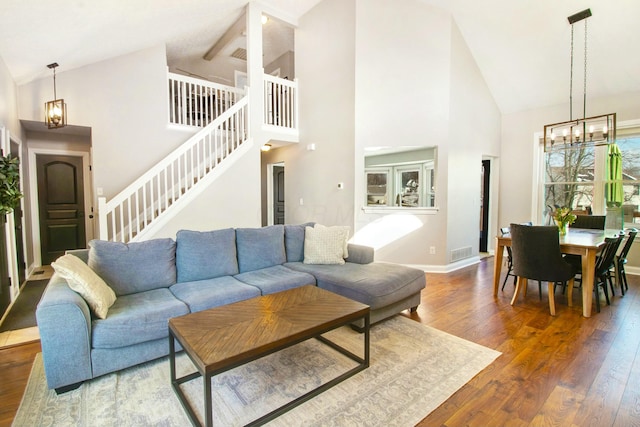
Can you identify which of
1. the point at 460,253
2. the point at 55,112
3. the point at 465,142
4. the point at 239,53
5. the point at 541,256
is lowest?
A: the point at 460,253

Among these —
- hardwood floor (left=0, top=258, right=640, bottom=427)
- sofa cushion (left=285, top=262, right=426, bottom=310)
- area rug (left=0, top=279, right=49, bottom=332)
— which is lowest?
hardwood floor (left=0, top=258, right=640, bottom=427)

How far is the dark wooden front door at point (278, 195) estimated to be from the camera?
742 centimetres

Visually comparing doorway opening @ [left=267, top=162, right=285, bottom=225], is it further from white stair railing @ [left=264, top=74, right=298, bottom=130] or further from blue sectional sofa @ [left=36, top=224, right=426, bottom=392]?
blue sectional sofa @ [left=36, top=224, right=426, bottom=392]

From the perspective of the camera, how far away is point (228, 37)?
6023 mm

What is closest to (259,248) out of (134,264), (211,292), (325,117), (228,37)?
(211,292)

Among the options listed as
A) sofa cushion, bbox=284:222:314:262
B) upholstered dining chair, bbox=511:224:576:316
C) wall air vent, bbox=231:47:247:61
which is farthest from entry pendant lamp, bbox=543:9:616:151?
wall air vent, bbox=231:47:247:61

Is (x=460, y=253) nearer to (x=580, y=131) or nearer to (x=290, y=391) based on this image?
(x=580, y=131)

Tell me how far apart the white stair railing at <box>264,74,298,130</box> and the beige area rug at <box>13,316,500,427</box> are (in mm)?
4433

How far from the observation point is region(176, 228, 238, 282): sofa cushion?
9.66 ft

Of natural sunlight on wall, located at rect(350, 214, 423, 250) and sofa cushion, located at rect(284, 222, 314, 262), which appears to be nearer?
sofa cushion, located at rect(284, 222, 314, 262)

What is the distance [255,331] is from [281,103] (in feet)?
16.5

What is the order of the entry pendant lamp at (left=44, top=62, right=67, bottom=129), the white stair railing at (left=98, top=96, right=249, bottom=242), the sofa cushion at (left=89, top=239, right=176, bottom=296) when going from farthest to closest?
the entry pendant lamp at (left=44, top=62, right=67, bottom=129), the white stair railing at (left=98, top=96, right=249, bottom=242), the sofa cushion at (left=89, top=239, right=176, bottom=296)

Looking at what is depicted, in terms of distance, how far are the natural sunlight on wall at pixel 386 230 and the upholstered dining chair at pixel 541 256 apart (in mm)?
1700

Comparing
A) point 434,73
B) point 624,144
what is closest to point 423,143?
point 434,73
